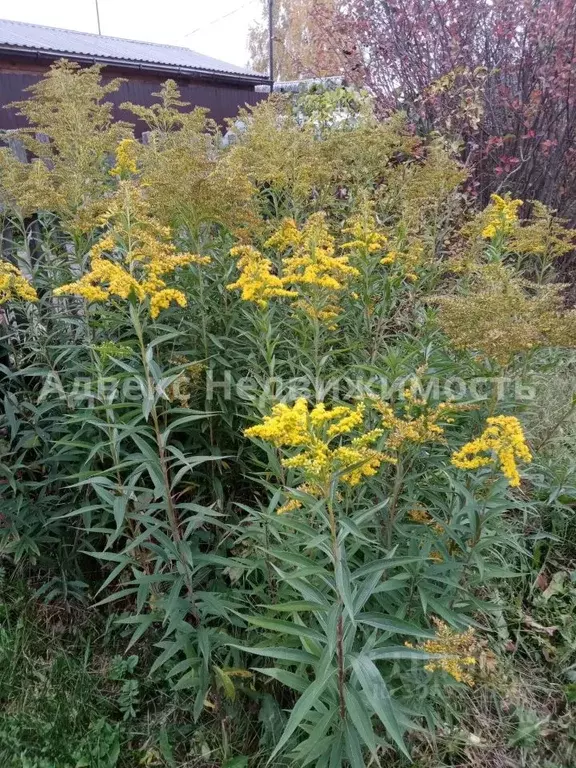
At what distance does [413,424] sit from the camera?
1.83 metres

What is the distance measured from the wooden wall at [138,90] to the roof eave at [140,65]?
0.63 feet

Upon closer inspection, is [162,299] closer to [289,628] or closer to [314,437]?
[314,437]

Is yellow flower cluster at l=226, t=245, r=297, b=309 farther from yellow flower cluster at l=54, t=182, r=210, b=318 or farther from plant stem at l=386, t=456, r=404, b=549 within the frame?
plant stem at l=386, t=456, r=404, b=549

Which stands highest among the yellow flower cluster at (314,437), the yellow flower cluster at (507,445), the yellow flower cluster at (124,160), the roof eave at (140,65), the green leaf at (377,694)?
the roof eave at (140,65)

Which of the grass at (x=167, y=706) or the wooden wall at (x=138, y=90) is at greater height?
Result: the wooden wall at (x=138, y=90)

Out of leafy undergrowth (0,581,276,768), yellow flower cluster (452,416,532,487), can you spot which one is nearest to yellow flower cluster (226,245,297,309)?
yellow flower cluster (452,416,532,487)

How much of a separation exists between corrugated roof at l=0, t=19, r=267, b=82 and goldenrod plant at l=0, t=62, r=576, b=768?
12087 millimetres

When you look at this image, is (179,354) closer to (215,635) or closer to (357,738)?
(215,635)

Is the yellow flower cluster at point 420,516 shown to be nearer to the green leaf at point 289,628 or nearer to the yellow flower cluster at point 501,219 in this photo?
the green leaf at point 289,628

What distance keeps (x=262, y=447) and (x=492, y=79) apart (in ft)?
17.4

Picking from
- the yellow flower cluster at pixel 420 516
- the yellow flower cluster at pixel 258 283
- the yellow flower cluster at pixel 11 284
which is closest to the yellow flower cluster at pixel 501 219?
the yellow flower cluster at pixel 258 283

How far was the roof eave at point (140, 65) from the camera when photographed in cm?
1256

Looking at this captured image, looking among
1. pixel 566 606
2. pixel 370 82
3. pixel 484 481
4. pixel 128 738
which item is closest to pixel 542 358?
pixel 566 606

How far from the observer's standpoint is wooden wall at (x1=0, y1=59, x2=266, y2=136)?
12.6 m
